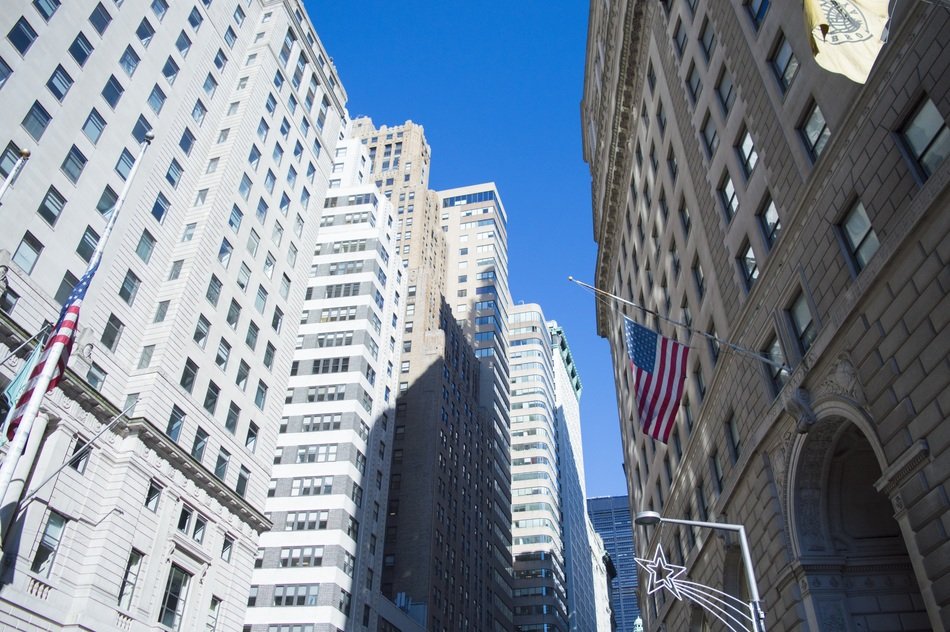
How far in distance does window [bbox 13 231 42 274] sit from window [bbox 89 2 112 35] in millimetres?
13824

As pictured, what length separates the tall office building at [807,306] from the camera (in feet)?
56.1

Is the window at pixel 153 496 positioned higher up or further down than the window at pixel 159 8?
further down

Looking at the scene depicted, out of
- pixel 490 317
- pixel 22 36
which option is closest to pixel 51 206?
pixel 22 36

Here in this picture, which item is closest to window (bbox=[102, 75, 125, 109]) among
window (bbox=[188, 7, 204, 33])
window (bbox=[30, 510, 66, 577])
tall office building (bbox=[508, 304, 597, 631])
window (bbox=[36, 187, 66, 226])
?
window (bbox=[36, 187, 66, 226])

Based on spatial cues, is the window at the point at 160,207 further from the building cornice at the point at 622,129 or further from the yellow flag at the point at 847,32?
the yellow flag at the point at 847,32

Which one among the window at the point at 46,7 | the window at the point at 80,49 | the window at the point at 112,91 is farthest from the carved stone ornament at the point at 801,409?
A: the window at the point at 46,7

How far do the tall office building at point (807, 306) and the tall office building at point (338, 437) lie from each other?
1321 inches

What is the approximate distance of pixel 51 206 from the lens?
36656 millimetres

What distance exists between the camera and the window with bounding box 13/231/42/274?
34.2 metres

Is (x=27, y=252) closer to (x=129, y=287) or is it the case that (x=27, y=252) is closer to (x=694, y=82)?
(x=129, y=287)

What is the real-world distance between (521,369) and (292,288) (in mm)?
105443

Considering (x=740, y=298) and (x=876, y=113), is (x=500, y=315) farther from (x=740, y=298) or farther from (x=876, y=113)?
(x=876, y=113)

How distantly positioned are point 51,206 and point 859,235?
34889 millimetres

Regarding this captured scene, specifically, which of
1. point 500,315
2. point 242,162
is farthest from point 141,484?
point 500,315
